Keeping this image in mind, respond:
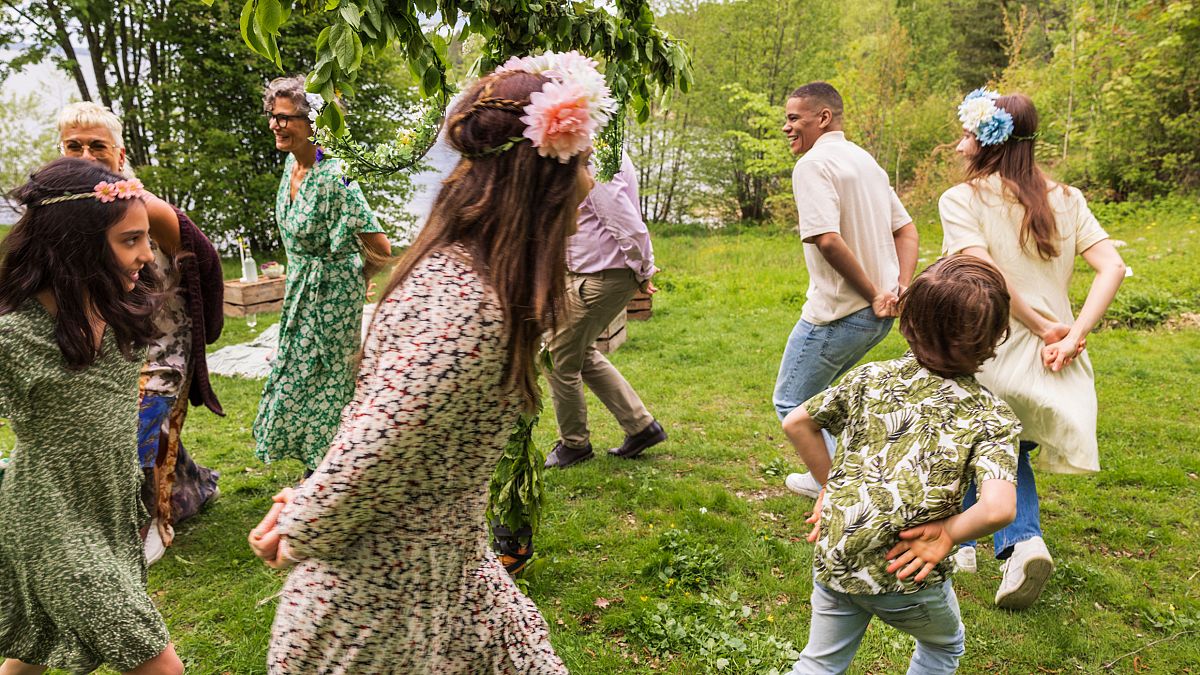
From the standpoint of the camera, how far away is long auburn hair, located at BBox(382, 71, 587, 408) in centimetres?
150

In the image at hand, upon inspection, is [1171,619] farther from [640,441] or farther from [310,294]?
[310,294]

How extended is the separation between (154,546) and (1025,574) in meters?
3.82

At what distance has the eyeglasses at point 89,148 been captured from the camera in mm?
3529

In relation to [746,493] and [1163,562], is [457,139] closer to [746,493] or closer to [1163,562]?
[746,493]

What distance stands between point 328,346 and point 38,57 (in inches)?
352

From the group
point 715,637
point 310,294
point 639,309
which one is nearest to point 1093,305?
point 715,637

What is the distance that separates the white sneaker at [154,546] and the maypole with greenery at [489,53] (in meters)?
1.63

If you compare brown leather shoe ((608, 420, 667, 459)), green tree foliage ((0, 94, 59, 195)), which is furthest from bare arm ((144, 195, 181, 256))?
green tree foliage ((0, 94, 59, 195))

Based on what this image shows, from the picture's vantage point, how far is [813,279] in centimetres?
386

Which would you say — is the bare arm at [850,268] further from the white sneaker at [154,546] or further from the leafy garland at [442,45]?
the white sneaker at [154,546]

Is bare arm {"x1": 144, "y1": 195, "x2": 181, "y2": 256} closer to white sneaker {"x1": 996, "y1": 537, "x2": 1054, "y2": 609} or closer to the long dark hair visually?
the long dark hair

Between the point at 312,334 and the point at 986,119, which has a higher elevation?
the point at 986,119

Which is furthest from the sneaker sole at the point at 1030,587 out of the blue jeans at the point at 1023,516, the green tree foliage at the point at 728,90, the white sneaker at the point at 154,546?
the green tree foliage at the point at 728,90

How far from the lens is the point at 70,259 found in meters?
2.17
